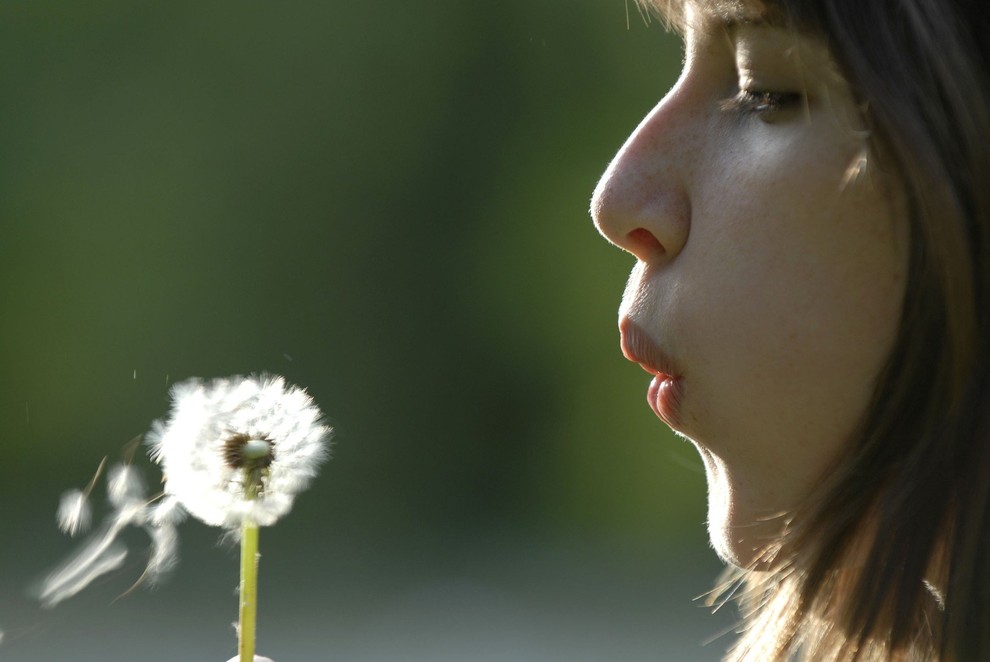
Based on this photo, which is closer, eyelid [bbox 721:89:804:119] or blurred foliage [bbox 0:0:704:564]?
eyelid [bbox 721:89:804:119]

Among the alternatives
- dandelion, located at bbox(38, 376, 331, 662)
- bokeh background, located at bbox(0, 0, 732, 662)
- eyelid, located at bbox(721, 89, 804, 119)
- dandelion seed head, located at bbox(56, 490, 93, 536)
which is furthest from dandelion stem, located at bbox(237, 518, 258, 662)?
bokeh background, located at bbox(0, 0, 732, 662)

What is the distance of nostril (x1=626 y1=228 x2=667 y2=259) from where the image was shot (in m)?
0.61

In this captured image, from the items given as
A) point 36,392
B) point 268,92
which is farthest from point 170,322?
point 268,92

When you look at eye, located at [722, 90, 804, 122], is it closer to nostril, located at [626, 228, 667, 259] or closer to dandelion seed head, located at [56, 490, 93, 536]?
nostril, located at [626, 228, 667, 259]

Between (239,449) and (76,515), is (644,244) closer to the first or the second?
(239,449)

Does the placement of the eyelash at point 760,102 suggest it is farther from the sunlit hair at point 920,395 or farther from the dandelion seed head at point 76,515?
the dandelion seed head at point 76,515

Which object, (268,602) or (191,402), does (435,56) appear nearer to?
(268,602)

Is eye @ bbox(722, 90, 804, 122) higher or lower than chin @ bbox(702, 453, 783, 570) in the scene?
higher

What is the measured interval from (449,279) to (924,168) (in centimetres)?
263

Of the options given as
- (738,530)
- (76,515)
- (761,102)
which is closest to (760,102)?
(761,102)

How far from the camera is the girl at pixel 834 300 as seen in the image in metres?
0.52

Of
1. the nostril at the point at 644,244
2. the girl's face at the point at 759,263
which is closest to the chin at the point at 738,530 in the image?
the girl's face at the point at 759,263

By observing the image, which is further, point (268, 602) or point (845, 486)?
point (268, 602)

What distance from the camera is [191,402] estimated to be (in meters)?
0.76
